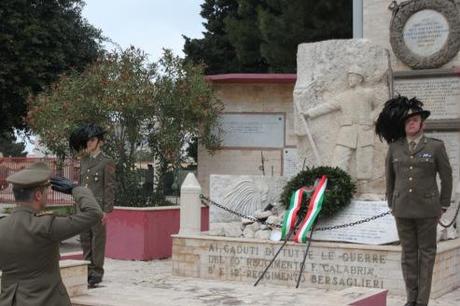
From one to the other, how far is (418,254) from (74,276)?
10.2 feet

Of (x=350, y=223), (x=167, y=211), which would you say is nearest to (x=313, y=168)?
(x=350, y=223)

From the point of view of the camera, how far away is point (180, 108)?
1234cm

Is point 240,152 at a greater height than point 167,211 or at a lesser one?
greater

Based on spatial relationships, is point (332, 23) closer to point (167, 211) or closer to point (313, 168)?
point (167, 211)

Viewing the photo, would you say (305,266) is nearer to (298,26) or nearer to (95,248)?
(95,248)

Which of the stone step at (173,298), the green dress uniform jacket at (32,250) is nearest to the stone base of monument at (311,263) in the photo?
the stone step at (173,298)

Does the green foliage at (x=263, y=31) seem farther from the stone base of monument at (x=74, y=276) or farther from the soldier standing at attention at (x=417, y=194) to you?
the soldier standing at attention at (x=417, y=194)

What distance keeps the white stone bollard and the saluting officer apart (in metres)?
5.55

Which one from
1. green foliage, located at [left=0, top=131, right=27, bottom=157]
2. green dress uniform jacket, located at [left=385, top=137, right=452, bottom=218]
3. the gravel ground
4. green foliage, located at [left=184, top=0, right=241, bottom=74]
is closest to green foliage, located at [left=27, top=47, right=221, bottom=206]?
the gravel ground

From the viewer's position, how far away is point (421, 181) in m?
6.39

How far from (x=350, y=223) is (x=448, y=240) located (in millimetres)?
1243

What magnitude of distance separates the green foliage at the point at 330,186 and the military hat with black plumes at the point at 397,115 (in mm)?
2140

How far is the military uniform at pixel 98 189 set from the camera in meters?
7.89

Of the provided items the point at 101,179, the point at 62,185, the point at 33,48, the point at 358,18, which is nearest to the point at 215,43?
the point at 33,48
